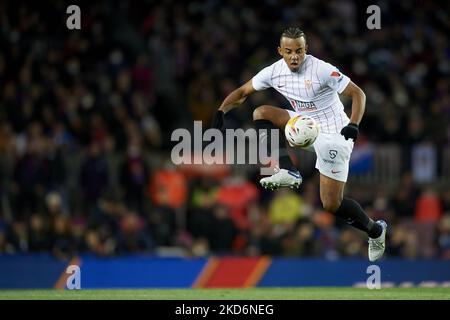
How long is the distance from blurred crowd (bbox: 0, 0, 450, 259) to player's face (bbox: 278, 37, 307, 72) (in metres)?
6.01

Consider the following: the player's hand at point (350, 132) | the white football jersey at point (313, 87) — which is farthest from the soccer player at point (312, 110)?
the player's hand at point (350, 132)

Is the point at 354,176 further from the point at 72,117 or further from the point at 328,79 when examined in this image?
the point at 328,79

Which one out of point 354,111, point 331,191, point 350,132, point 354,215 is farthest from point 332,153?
point 350,132

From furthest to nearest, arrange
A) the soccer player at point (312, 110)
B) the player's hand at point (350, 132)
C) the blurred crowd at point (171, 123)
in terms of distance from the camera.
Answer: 1. the blurred crowd at point (171, 123)
2. the soccer player at point (312, 110)
3. the player's hand at point (350, 132)

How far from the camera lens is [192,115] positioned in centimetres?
2162

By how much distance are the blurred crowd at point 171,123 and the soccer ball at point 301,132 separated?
19.1 feet

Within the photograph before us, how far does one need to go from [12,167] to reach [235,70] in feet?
16.8

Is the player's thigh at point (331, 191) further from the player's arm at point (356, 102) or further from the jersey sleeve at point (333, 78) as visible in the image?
the jersey sleeve at point (333, 78)

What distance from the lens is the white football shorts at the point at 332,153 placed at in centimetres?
1304

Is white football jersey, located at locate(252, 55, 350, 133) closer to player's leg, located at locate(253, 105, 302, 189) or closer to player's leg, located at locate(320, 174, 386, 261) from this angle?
player's leg, located at locate(253, 105, 302, 189)

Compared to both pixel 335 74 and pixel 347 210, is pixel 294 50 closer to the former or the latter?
pixel 335 74

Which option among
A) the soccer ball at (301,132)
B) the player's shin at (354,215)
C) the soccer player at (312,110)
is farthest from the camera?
the player's shin at (354,215)

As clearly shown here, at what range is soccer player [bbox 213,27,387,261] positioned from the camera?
42.0 ft

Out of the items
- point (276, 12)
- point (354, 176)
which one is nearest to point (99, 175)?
point (354, 176)
